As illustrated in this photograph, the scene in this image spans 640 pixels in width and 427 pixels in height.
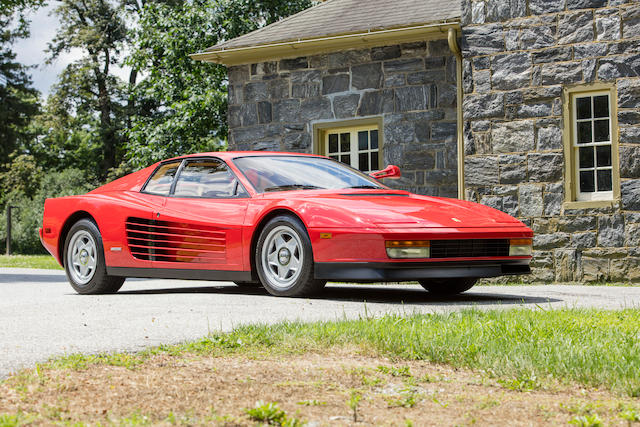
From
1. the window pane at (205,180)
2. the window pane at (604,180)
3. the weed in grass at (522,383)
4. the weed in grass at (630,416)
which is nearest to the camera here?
the weed in grass at (630,416)

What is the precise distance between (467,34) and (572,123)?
1914 mm

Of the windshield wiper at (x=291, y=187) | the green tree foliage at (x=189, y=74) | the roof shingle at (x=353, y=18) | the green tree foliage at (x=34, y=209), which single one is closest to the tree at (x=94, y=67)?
the green tree foliage at (x=34, y=209)

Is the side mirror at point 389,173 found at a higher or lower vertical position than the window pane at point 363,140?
lower

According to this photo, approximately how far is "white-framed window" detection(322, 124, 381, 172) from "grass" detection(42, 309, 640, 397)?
8716 mm

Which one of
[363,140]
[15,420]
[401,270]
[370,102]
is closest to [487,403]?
[15,420]

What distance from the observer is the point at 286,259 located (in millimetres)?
7559

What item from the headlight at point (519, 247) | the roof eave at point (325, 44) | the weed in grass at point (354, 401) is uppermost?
the roof eave at point (325, 44)

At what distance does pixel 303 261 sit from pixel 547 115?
5838 mm

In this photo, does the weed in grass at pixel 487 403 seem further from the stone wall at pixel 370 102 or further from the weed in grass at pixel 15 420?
the stone wall at pixel 370 102

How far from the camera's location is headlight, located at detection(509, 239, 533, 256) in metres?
7.64

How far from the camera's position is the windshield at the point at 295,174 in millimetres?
8188

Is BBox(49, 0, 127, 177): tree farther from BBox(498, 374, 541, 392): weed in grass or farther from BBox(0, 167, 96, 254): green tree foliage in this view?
BBox(498, 374, 541, 392): weed in grass

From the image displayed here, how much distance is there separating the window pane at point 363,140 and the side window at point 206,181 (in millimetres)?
6010

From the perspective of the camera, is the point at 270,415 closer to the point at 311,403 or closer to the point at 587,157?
the point at 311,403
